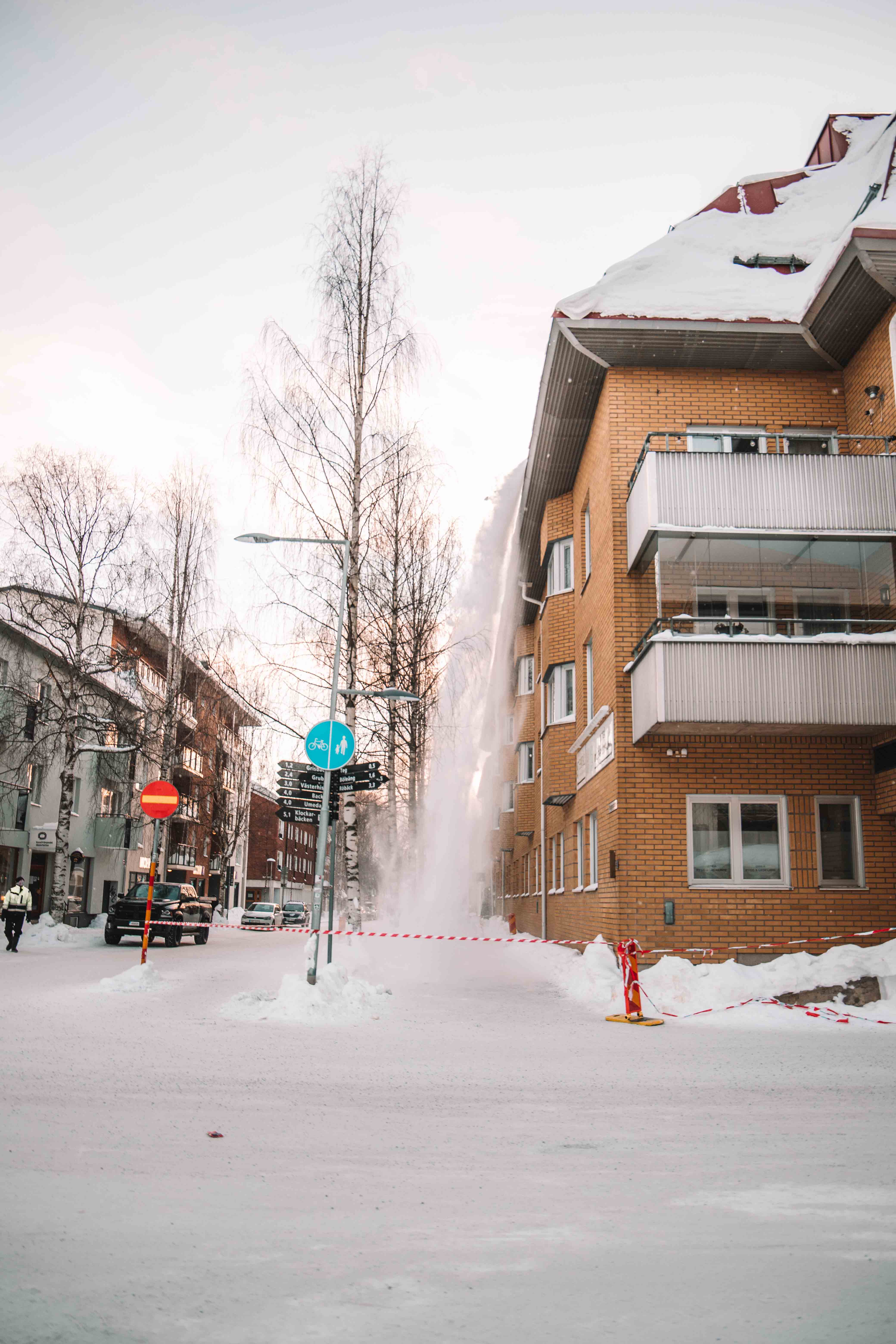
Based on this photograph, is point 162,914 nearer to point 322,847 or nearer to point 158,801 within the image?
point 158,801

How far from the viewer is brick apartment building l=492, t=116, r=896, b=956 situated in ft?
45.0

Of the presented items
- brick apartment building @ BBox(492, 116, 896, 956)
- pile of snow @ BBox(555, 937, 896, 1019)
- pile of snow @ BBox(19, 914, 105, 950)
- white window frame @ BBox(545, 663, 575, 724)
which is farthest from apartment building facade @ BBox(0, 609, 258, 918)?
pile of snow @ BBox(555, 937, 896, 1019)

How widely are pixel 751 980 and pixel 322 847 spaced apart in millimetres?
5333

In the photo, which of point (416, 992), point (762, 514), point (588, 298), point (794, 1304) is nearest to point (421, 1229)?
point (794, 1304)

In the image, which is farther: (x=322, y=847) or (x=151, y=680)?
(x=151, y=680)

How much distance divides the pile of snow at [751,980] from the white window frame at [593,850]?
4382mm

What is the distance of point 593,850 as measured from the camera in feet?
59.1

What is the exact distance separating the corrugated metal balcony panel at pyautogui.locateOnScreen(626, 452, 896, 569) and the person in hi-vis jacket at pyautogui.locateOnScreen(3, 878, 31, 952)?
571 inches

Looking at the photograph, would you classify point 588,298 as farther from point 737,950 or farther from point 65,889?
point 65,889

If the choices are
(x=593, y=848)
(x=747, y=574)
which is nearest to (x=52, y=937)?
(x=593, y=848)

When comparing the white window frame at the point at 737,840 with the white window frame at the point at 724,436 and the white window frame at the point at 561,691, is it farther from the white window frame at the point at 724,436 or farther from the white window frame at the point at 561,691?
the white window frame at the point at 561,691

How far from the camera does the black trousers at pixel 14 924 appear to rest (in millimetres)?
20906

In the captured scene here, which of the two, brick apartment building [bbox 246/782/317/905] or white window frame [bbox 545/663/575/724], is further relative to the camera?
brick apartment building [bbox 246/782/317/905]

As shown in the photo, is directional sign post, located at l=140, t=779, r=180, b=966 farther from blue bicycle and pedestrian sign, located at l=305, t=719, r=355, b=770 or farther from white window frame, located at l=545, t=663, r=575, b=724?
white window frame, located at l=545, t=663, r=575, b=724
